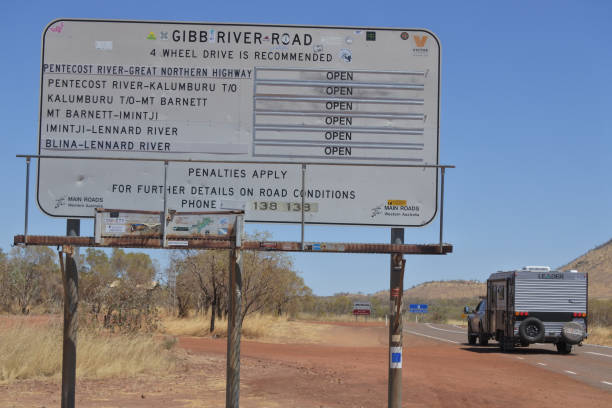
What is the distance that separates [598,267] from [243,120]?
117424 mm

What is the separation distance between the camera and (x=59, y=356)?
53.6 feet

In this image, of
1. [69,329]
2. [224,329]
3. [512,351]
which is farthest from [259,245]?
[224,329]

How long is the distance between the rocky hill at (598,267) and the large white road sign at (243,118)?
326 ft

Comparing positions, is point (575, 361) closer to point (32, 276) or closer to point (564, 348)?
point (564, 348)

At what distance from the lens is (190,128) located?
10.0 metres

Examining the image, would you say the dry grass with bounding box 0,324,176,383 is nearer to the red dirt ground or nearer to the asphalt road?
the red dirt ground

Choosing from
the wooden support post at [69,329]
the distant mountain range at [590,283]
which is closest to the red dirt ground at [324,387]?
the wooden support post at [69,329]

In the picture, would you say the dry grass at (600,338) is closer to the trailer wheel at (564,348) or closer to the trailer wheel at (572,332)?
the trailer wheel at (564,348)

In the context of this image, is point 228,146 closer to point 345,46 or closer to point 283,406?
point 345,46

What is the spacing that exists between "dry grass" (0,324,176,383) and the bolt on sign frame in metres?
7.08

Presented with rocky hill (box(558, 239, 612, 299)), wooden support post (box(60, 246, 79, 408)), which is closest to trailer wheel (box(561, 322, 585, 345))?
wooden support post (box(60, 246, 79, 408))

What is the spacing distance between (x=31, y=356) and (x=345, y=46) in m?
9.98

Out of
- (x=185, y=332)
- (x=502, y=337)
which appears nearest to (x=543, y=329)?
(x=502, y=337)

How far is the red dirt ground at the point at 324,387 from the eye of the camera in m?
13.7
